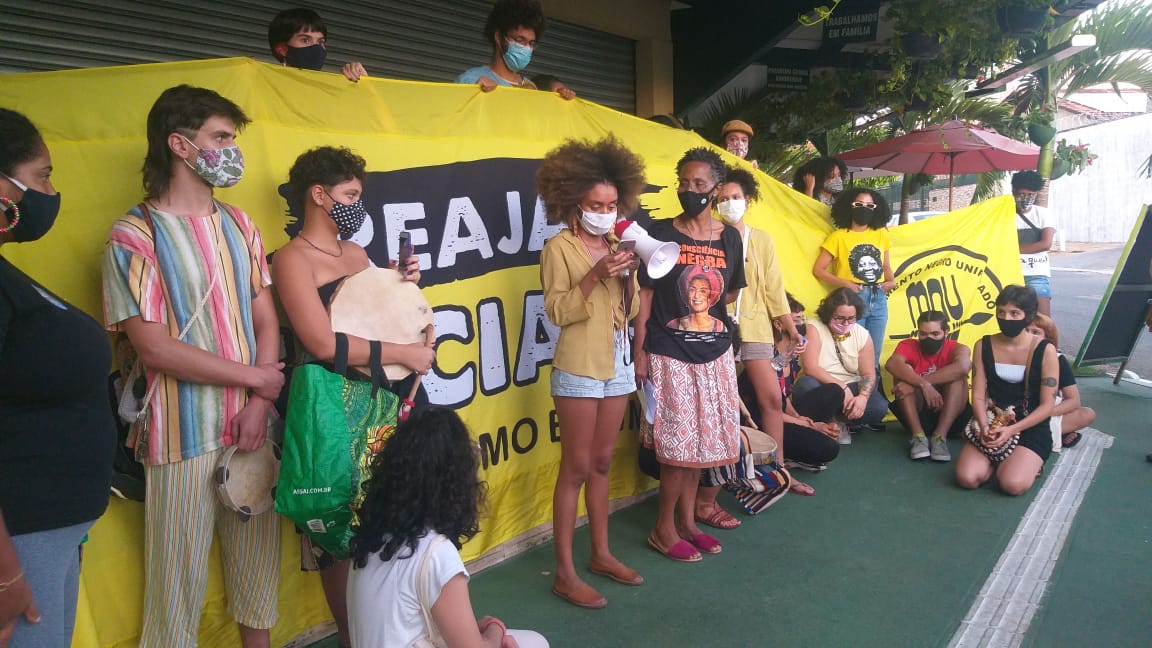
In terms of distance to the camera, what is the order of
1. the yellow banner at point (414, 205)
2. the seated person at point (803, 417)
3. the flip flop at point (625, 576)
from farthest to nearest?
the seated person at point (803, 417), the flip flop at point (625, 576), the yellow banner at point (414, 205)

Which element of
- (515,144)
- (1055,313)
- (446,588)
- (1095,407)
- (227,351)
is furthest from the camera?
(1055,313)

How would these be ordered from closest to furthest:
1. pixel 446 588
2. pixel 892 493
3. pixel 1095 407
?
1. pixel 446 588
2. pixel 892 493
3. pixel 1095 407

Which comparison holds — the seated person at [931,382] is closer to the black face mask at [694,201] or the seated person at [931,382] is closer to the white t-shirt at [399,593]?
the black face mask at [694,201]

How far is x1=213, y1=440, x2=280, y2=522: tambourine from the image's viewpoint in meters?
2.40

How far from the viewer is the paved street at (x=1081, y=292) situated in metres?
10.2

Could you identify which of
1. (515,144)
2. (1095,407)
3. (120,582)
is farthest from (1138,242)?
(120,582)

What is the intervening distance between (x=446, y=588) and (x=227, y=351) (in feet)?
3.42

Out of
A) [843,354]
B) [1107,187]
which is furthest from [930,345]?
[1107,187]

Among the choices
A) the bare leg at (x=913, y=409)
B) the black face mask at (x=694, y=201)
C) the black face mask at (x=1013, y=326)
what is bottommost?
the bare leg at (x=913, y=409)

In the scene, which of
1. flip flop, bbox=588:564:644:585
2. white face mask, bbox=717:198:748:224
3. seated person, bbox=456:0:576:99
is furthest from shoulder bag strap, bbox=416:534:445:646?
white face mask, bbox=717:198:748:224

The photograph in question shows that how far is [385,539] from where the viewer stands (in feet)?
6.78

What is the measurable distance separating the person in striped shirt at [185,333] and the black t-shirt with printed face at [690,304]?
186cm

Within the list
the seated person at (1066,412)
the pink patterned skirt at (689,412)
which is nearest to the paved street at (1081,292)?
the seated person at (1066,412)

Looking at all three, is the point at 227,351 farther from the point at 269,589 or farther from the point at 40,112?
the point at 40,112
